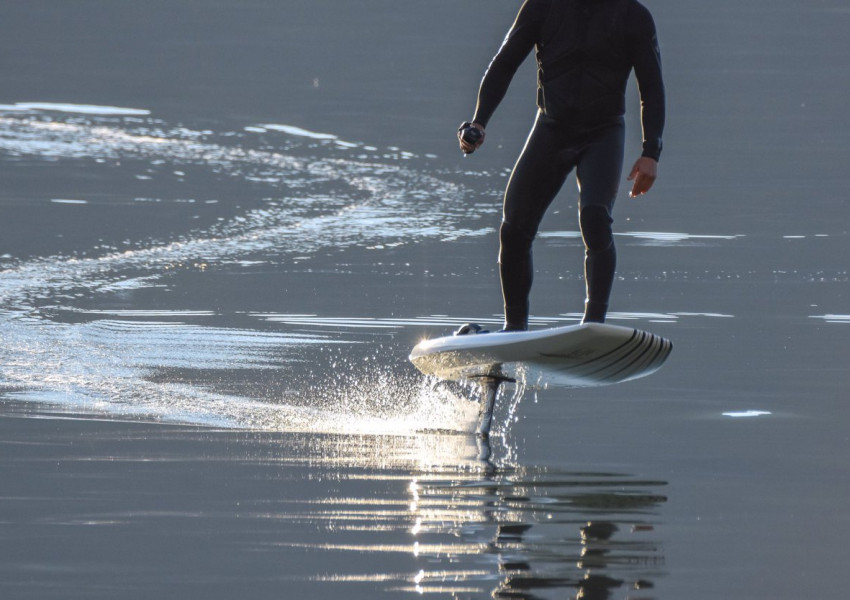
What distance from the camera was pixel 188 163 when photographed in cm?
2191

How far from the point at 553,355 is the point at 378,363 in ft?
8.17

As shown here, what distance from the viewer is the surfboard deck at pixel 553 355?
7.78 meters

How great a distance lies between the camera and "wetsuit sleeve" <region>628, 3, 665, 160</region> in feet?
26.7

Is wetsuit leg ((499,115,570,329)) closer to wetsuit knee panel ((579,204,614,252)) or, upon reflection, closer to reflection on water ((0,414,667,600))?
wetsuit knee panel ((579,204,614,252))

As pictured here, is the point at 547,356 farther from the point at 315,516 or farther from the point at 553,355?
the point at 315,516

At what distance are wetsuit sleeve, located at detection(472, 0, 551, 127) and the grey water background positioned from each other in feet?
4.73

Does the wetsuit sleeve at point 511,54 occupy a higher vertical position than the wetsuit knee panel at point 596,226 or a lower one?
higher

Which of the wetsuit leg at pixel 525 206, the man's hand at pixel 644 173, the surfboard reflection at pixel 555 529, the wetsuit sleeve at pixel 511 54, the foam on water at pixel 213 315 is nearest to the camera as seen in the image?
the surfboard reflection at pixel 555 529

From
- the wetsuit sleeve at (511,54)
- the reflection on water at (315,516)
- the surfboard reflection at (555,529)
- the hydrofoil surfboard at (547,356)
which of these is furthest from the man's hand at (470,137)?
the surfboard reflection at (555,529)

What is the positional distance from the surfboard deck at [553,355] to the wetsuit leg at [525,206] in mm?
352

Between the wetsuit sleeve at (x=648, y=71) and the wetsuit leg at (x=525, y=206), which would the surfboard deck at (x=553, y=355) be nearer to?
the wetsuit leg at (x=525, y=206)

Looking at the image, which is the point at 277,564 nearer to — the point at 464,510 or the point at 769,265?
the point at 464,510

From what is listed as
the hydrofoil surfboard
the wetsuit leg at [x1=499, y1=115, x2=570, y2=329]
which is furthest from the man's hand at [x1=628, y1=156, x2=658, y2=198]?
the hydrofoil surfboard

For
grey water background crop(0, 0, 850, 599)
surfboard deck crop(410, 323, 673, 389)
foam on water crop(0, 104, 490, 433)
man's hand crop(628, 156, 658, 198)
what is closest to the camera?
grey water background crop(0, 0, 850, 599)
